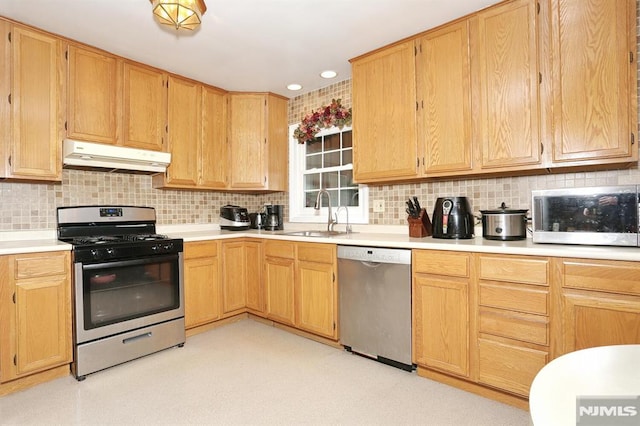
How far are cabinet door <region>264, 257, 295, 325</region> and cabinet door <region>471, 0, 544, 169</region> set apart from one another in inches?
71.0

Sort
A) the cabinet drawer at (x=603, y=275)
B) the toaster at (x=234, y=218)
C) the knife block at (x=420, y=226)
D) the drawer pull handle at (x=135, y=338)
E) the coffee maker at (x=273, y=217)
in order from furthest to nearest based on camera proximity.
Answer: the coffee maker at (x=273, y=217)
the toaster at (x=234, y=218)
the knife block at (x=420, y=226)
the drawer pull handle at (x=135, y=338)
the cabinet drawer at (x=603, y=275)

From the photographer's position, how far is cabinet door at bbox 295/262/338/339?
2.72 m

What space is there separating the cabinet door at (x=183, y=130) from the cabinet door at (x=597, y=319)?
315 cm

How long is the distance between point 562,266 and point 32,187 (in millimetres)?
3648

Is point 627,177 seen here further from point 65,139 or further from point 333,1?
point 65,139

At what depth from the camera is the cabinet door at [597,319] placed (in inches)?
62.5

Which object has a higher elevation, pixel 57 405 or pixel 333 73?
pixel 333 73

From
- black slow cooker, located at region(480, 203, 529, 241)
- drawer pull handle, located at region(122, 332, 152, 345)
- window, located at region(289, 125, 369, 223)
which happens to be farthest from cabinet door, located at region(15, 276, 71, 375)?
black slow cooker, located at region(480, 203, 529, 241)

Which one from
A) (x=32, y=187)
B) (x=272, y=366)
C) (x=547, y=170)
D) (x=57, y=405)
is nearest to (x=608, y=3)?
(x=547, y=170)

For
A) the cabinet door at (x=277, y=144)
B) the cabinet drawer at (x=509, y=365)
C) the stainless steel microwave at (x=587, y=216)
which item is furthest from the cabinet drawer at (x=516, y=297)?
the cabinet door at (x=277, y=144)

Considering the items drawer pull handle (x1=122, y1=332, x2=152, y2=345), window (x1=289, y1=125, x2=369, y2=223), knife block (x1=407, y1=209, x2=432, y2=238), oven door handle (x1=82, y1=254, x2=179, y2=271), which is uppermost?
window (x1=289, y1=125, x2=369, y2=223)

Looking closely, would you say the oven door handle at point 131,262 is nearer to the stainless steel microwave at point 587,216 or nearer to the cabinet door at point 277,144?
the cabinet door at point 277,144

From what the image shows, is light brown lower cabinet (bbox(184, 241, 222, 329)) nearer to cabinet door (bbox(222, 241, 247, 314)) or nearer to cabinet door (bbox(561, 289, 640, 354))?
cabinet door (bbox(222, 241, 247, 314))

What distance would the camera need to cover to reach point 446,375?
7.13ft
